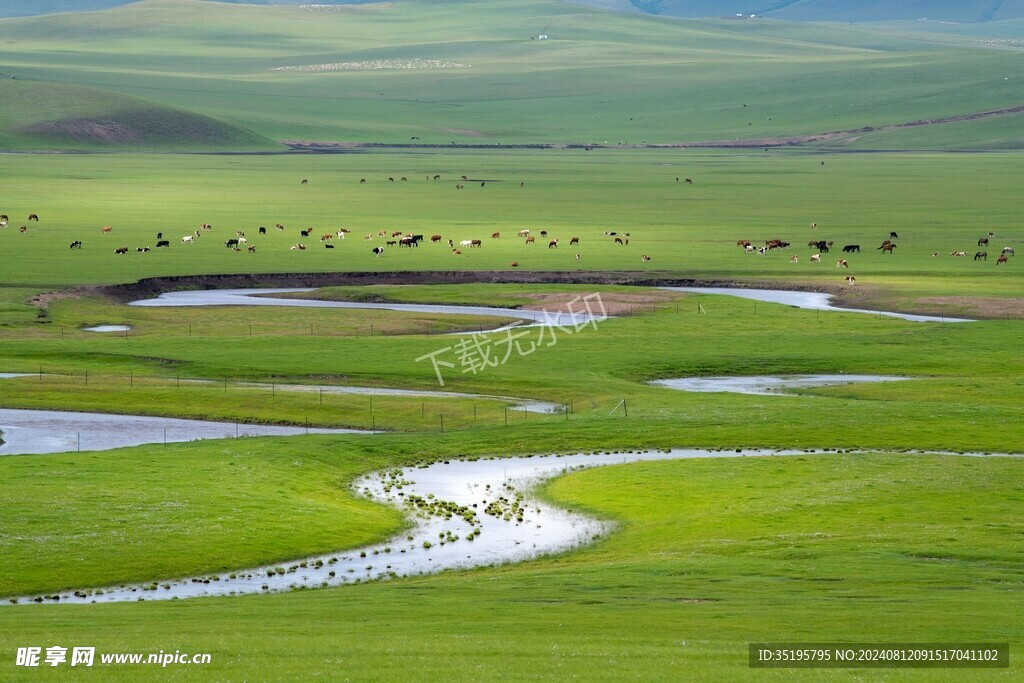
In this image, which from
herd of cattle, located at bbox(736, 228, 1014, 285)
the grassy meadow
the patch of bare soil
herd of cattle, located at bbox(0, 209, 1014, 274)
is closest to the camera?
the grassy meadow

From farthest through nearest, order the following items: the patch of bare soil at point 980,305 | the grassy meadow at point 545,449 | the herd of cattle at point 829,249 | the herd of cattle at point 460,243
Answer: the herd of cattle at point 460,243 → the herd of cattle at point 829,249 → the patch of bare soil at point 980,305 → the grassy meadow at point 545,449

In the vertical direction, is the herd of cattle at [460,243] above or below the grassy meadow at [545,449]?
below

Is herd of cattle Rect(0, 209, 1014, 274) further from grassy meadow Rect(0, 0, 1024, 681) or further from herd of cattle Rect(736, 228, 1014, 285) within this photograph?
grassy meadow Rect(0, 0, 1024, 681)

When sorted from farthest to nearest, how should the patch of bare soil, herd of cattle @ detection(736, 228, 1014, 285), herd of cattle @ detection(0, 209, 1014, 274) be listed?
herd of cattle @ detection(0, 209, 1014, 274) → herd of cattle @ detection(736, 228, 1014, 285) → the patch of bare soil

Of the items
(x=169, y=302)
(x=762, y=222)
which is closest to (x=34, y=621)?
(x=169, y=302)

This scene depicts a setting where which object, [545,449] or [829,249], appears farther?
[829,249]

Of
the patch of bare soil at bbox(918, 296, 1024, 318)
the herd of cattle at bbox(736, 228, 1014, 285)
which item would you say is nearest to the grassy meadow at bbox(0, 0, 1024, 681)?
the patch of bare soil at bbox(918, 296, 1024, 318)

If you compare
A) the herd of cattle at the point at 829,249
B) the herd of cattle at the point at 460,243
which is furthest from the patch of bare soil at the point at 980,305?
the herd of cattle at the point at 829,249

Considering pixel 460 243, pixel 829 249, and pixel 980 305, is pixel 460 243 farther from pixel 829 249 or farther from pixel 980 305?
pixel 980 305

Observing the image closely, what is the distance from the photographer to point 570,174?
175125mm

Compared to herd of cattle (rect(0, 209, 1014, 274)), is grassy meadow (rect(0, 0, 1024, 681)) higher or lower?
higher

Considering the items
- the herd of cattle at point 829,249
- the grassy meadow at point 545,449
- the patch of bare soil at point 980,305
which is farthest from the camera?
the herd of cattle at point 829,249

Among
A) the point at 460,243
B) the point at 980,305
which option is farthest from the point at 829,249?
the point at 980,305

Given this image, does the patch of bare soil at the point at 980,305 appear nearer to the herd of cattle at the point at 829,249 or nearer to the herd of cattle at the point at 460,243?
the herd of cattle at the point at 460,243
